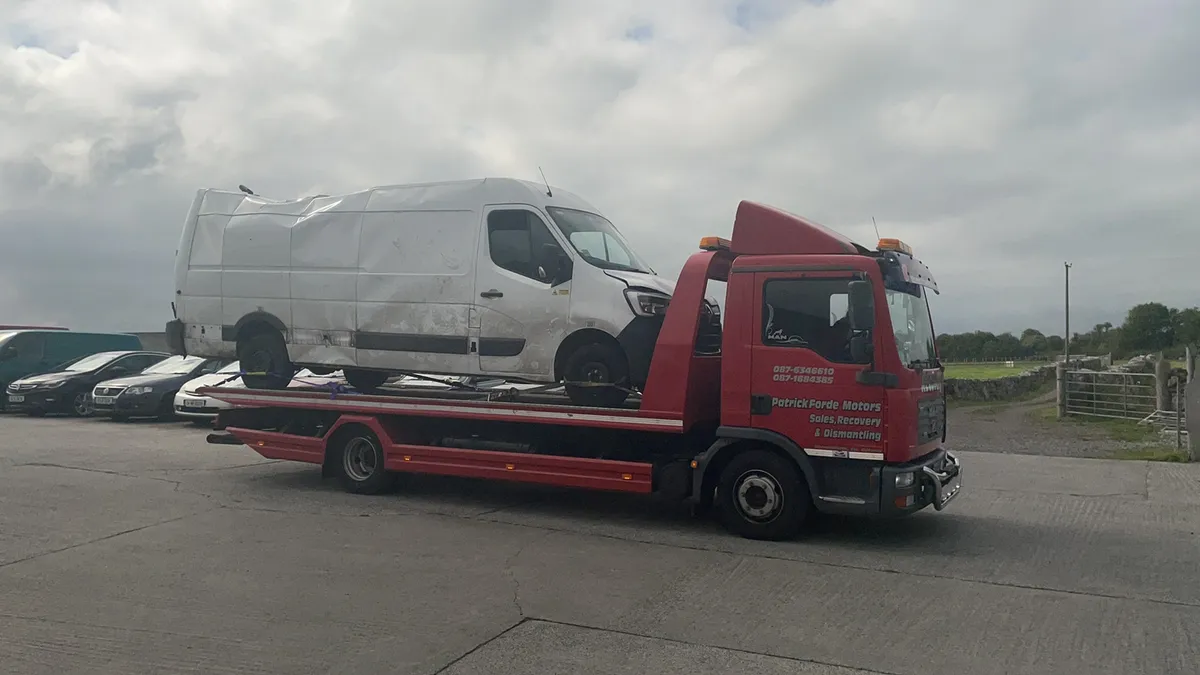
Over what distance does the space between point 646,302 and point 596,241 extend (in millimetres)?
1031

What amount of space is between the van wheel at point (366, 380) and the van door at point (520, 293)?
7.08 ft

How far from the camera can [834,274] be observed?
7.49 m

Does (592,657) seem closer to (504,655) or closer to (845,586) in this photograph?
(504,655)

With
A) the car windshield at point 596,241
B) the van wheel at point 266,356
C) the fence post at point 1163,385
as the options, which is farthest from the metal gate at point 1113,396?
the van wheel at point 266,356

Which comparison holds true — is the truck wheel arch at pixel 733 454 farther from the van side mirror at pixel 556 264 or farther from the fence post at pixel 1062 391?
the fence post at pixel 1062 391

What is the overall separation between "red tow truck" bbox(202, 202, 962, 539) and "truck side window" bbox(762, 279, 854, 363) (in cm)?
1

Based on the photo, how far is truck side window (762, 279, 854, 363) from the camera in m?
7.43

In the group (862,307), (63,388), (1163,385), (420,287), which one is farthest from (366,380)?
(1163,385)

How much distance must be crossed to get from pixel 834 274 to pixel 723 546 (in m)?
2.44

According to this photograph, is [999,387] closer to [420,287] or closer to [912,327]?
[912,327]

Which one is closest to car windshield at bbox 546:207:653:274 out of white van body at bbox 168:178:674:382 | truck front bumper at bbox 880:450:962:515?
white van body at bbox 168:178:674:382

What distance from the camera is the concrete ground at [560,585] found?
493 cm

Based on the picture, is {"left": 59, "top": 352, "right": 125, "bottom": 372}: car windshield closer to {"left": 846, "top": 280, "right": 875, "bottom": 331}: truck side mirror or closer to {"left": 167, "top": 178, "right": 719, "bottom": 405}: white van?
{"left": 167, "top": 178, "right": 719, "bottom": 405}: white van

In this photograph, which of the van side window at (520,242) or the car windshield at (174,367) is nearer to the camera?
the van side window at (520,242)
